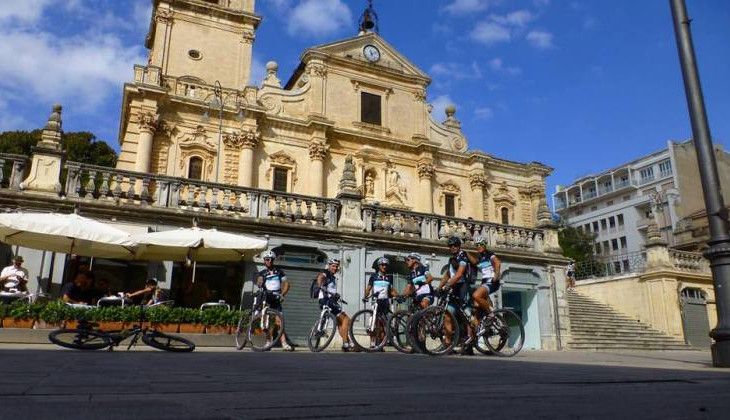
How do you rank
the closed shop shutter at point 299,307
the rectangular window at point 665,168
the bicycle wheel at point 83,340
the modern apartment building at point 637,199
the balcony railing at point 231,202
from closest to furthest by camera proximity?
1. the bicycle wheel at point 83,340
2. the balcony railing at point 231,202
3. the closed shop shutter at point 299,307
4. the modern apartment building at point 637,199
5. the rectangular window at point 665,168

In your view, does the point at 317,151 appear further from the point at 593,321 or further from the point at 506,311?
the point at 506,311

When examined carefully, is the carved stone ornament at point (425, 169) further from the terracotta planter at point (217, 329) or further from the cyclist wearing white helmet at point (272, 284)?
the cyclist wearing white helmet at point (272, 284)

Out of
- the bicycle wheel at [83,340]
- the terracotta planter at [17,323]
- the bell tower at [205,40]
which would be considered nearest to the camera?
the bicycle wheel at [83,340]

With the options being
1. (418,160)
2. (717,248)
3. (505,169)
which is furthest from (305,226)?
(505,169)

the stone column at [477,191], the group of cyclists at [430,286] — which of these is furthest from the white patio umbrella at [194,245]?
the stone column at [477,191]

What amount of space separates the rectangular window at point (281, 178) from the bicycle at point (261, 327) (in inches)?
620

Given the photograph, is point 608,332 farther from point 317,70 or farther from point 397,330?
point 317,70

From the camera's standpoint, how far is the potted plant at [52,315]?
984cm

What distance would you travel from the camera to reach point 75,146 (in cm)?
3547

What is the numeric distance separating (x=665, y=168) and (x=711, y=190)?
206 feet

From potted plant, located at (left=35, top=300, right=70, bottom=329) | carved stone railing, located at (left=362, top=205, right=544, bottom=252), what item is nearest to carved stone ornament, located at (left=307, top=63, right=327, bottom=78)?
carved stone railing, located at (left=362, top=205, right=544, bottom=252)

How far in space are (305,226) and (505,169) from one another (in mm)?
21662

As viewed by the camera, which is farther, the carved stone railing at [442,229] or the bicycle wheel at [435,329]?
the carved stone railing at [442,229]

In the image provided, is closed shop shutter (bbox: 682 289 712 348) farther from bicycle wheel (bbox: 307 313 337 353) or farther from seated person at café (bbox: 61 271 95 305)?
seated person at café (bbox: 61 271 95 305)
